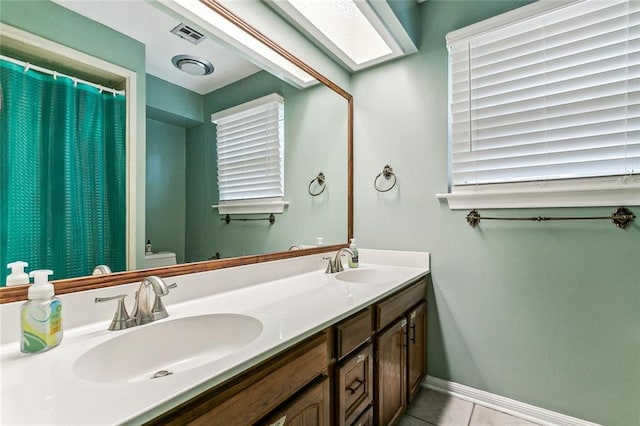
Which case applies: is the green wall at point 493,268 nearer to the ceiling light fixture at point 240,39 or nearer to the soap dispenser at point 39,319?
the ceiling light fixture at point 240,39

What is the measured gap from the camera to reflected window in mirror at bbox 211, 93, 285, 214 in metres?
1.36

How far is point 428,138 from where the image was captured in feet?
6.06

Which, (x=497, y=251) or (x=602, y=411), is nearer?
(x=602, y=411)

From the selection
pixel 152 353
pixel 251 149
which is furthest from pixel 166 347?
pixel 251 149

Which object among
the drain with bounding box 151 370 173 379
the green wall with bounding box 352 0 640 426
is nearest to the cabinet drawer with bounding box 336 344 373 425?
the drain with bounding box 151 370 173 379

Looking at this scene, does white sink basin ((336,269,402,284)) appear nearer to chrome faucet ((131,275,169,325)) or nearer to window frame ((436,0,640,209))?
window frame ((436,0,640,209))

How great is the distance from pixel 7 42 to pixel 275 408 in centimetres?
121

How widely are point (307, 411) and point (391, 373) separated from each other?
2.21 ft

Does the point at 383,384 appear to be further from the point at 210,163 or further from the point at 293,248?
the point at 210,163

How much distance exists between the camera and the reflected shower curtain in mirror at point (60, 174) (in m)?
0.77

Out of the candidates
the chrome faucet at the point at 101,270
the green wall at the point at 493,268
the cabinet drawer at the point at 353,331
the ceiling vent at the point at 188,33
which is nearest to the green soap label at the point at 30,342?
the chrome faucet at the point at 101,270

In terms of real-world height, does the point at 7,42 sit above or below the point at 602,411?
above

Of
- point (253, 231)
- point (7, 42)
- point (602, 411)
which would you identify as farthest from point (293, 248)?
point (602, 411)

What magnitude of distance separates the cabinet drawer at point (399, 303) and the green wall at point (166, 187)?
2.91 feet
